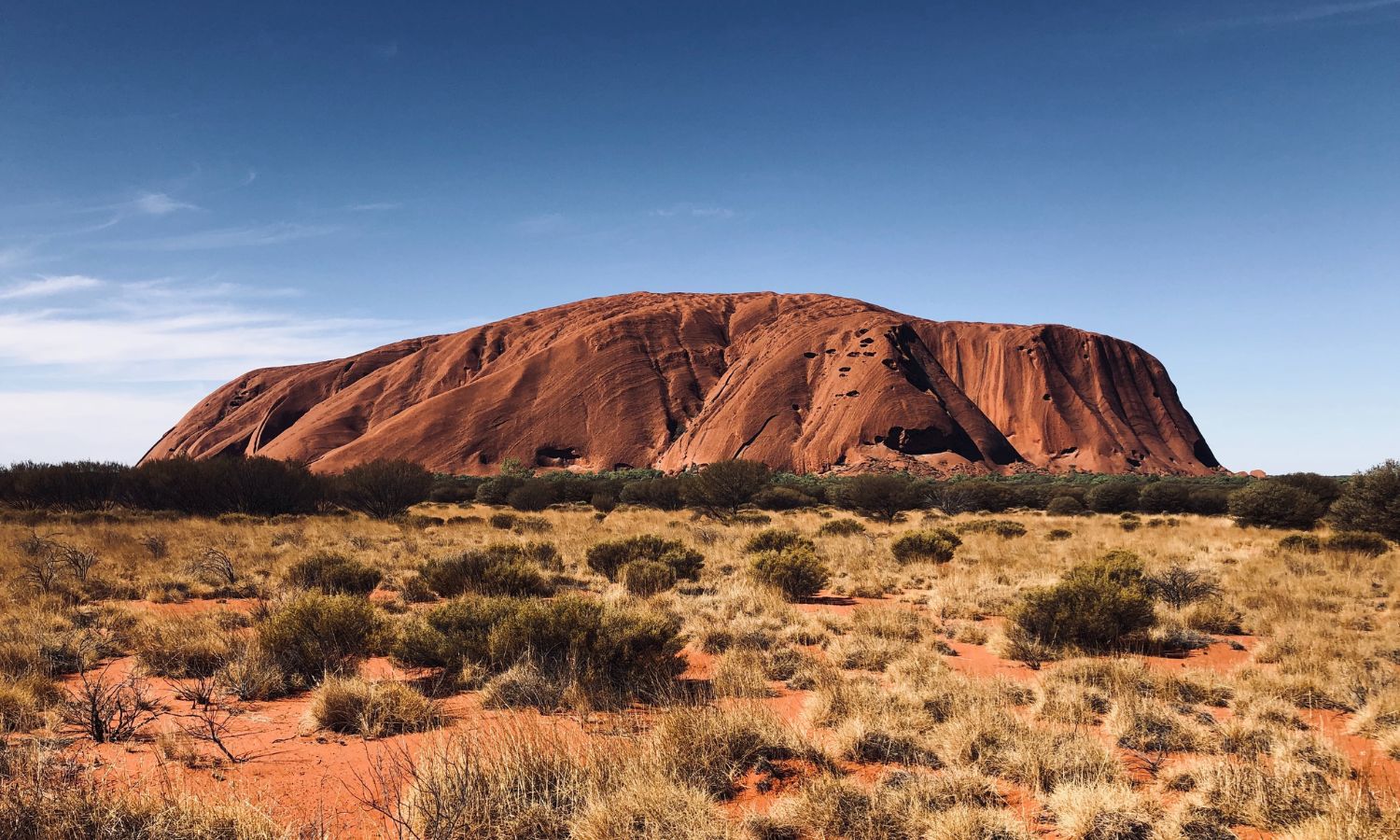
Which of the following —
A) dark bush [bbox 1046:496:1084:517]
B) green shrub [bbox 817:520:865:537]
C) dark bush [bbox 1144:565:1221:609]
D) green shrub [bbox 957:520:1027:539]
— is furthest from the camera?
dark bush [bbox 1046:496:1084:517]

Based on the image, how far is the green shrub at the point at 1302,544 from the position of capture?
1691cm

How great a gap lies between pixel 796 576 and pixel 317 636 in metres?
8.03

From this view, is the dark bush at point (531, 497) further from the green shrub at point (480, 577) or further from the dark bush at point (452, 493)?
the green shrub at point (480, 577)

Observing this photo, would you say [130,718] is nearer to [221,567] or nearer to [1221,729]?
[1221,729]

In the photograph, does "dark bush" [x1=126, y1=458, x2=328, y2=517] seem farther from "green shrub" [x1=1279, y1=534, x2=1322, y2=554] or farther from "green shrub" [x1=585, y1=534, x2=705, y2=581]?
"green shrub" [x1=1279, y1=534, x2=1322, y2=554]

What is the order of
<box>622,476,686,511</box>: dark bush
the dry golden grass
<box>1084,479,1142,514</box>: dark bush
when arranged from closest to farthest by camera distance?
the dry golden grass < <box>1084,479,1142,514</box>: dark bush < <box>622,476,686,511</box>: dark bush

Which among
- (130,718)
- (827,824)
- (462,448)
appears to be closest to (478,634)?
(130,718)

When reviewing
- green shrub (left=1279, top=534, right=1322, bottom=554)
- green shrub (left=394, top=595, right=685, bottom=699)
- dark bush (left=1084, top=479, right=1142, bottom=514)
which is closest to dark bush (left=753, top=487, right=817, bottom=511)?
dark bush (left=1084, top=479, right=1142, bottom=514)

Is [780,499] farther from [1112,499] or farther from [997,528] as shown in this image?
[1112,499]

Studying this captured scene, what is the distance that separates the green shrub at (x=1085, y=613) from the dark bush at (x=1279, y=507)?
65.1ft

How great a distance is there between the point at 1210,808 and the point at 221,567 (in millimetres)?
15764

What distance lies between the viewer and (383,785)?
4.27 meters

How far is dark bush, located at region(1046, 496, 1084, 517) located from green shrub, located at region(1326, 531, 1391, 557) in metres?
17.6

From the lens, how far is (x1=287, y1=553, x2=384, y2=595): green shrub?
11719mm
